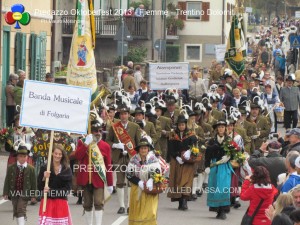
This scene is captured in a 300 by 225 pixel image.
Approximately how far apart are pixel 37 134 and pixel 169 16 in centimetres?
4616

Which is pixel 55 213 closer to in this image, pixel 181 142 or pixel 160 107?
pixel 181 142

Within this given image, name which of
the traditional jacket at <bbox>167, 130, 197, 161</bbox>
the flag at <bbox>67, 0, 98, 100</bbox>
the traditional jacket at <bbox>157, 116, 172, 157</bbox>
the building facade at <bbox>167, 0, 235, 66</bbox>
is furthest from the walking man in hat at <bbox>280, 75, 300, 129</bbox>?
the building facade at <bbox>167, 0, 235, 66</bbox>

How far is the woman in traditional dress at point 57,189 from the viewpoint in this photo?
17.2m

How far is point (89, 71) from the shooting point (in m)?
21.1

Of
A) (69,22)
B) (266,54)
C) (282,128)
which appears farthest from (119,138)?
(266,54)

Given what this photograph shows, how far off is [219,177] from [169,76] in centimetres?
907

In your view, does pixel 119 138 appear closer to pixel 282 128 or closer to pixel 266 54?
pixel 282 128

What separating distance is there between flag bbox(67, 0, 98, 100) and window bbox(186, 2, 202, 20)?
154ft

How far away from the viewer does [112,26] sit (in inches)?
2270

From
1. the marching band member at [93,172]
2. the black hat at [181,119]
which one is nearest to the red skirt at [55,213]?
the marching band member at [93,172]

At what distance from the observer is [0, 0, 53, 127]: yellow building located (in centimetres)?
3148

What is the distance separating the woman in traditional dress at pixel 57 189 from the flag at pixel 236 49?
2135cm

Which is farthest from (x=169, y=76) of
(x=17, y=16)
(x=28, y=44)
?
(x=28, y=44)

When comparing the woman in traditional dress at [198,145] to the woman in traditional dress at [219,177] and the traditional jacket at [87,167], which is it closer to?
the woman in traditional dress at [219,177]
